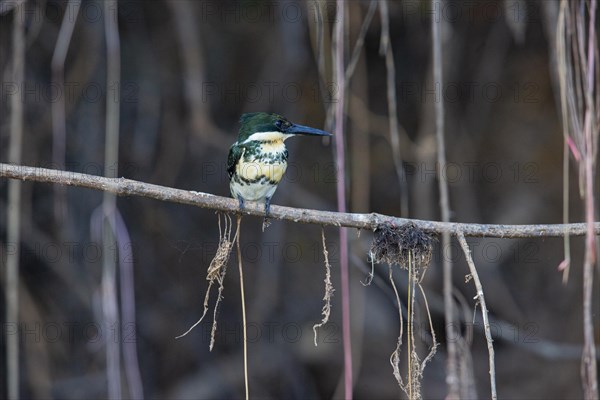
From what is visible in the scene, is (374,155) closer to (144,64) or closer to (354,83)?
(354,83)

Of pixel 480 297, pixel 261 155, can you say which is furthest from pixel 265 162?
pixel 480 297

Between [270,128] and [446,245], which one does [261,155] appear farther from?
[446,245]

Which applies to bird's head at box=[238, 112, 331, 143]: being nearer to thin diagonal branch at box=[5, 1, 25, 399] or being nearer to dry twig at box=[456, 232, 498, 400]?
thin diagonal branch at box=[5, 1, 25, 399]

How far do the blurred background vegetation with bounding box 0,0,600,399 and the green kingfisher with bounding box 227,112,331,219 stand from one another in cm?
64

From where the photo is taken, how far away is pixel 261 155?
124 inches

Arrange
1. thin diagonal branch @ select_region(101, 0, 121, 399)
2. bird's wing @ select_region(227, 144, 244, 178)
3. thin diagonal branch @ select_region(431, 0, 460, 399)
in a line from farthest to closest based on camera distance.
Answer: bird's wing @ select_region(227, 144, 244, 178) → thin diagonal branch @ select_region(101, 0, 121, 399) → thin diagonal branch @ select_region(431, 0, 460, 399)

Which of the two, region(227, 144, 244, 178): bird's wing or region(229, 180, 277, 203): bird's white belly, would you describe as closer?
region(229, 180, 277, 203): bird's white belly

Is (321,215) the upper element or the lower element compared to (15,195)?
lower

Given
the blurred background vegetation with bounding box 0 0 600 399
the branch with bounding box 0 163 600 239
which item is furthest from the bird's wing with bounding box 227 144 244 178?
the branch with bounding box 0 163 600 239

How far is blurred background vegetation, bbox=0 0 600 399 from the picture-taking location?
375 cm

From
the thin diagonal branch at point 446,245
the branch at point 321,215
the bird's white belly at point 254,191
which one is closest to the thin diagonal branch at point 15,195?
the branch at point 321,215

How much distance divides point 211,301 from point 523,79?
187 centimetres

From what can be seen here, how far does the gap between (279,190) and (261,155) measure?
0.85m

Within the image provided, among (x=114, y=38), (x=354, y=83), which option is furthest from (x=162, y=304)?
(x=114, y=38)
